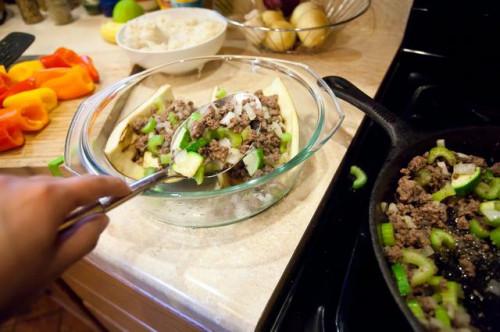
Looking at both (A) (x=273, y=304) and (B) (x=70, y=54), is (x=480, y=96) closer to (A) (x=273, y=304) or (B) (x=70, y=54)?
(A) (x=273, y=304)

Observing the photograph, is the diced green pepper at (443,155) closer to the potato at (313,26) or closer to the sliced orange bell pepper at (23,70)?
the potato at (313,26)

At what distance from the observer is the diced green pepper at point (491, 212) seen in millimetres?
501

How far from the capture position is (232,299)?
0.48 meters

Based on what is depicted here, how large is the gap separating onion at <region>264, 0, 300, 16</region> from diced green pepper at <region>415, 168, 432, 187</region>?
64 centimetres

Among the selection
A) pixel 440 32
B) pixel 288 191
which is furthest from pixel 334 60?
pixel 288 191

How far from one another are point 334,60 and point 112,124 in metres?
0.59

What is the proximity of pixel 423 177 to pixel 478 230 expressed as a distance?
0.10 m

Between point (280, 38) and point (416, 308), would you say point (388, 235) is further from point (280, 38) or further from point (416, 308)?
point (280, 38)

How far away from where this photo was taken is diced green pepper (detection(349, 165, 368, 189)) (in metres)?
0.63

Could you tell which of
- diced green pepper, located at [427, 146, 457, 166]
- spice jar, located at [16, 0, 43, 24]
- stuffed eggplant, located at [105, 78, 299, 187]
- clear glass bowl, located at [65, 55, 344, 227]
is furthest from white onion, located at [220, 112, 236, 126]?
spice jar, located at [16, 0, 43, 24]

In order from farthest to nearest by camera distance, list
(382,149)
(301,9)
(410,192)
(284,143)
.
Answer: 1. (301,9)
2. (382,149)
3. (284,143)
4. (410,192)

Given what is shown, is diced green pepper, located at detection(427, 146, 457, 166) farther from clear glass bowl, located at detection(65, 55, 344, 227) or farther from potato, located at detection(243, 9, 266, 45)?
potato, located at detection(243, 9, 266, 45)

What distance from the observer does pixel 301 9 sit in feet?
3.10

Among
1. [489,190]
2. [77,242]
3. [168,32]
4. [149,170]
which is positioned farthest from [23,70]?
[489,190]
